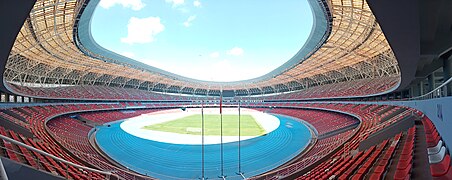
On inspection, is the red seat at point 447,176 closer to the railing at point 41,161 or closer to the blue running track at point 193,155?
the railing at point 41,161

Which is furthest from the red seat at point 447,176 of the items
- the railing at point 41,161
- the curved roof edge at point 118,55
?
the curved roof edge at point 118,55

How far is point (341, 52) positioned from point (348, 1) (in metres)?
14.5

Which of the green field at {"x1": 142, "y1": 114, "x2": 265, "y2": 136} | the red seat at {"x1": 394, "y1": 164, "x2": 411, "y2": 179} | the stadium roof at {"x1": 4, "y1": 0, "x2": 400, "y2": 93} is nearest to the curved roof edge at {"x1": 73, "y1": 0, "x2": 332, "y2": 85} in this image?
the stadium roof at {"x1": 4, "y1": 0, "x2": 400, "y2": 93}

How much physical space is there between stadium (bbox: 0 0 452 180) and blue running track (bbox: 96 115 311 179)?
9 centimetres

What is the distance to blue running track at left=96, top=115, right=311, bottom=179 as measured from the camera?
59.6 feet

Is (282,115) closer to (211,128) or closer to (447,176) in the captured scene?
(211,128)

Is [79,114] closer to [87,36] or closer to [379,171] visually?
[87,36]

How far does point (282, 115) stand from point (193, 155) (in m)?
33.4

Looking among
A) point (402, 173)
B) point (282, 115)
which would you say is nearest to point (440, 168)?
point (402, 173)

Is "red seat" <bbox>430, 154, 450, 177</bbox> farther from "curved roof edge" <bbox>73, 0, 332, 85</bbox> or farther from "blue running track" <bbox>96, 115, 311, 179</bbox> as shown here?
"blue running track" <bbox>96, 115, 311, 179</bbox>

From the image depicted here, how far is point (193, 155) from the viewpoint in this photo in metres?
22.3

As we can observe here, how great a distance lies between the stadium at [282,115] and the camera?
21.0 ft

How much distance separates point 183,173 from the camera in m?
17.8

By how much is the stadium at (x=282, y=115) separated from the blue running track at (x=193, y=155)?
0.30 ft
